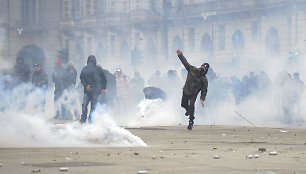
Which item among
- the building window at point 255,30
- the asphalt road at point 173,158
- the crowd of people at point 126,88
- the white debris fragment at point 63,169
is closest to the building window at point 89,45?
the crowd of people at point 126,88

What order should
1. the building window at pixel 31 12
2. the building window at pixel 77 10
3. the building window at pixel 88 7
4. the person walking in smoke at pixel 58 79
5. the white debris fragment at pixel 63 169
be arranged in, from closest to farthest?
1. the white debris fragment at pixel 63 169
2. the person walking in smoke at pixel 58 79
3. the building window at pixel 31 12
4. the building window at pixel 77 10
5. the building window at pixel 88 7

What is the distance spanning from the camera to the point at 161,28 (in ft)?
200

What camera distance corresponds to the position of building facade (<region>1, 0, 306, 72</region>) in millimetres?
39344

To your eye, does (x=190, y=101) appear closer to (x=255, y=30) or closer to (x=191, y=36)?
(x=255, y=30)

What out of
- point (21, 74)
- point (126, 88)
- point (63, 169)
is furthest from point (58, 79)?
point (63, 169)

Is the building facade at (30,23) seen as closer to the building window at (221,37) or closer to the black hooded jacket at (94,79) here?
the black hooded jacket at (94,79)

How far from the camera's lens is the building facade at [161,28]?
3934cm

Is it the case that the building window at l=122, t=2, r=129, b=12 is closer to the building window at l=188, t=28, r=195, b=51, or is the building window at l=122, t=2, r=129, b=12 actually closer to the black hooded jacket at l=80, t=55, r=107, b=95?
the building window at l=188, t=28, r=195, b=51

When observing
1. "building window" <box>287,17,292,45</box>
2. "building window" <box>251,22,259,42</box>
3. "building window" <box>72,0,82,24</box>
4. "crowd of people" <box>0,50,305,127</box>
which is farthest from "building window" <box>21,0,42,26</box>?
"building window" <box>251,22,259,42</box>

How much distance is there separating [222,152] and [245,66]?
3682 centimetres

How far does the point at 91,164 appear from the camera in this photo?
11.8 meters

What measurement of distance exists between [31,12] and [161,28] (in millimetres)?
24420

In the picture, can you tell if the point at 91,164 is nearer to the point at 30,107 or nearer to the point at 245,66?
the point at 30,107

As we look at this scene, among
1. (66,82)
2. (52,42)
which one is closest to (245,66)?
(52,42)
